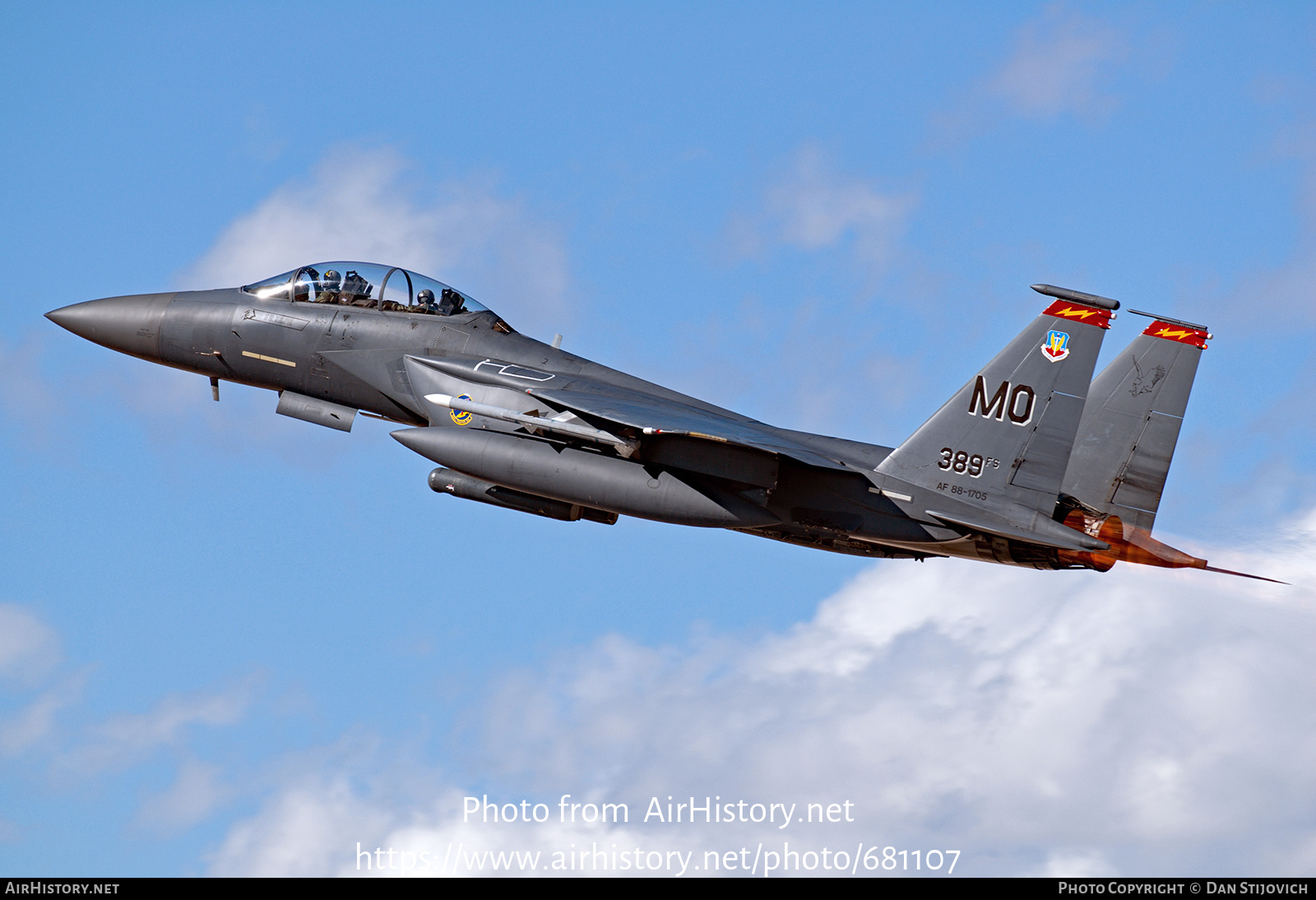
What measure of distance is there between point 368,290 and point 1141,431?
34.5 ft

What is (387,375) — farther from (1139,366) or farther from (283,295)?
(1139,366)

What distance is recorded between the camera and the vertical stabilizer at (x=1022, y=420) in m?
14.5

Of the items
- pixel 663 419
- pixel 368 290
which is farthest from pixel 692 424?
pixel 368 290

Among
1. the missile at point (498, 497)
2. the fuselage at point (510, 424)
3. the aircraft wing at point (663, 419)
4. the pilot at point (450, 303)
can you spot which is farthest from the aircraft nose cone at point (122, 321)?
the aircraft wing at point (663, 419)

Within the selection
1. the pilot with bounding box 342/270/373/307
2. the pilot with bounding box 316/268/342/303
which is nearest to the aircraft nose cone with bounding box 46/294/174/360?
the pilot with bounding box 316/268/342/303

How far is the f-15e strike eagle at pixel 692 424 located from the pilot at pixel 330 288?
23mm

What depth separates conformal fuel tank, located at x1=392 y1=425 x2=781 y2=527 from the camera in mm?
15164

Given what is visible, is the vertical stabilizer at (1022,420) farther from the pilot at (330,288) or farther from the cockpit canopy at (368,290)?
the pilot at (330,288)

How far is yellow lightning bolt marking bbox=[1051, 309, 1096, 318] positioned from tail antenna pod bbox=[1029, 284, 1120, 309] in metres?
0.08

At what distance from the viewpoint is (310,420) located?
58.2 ft

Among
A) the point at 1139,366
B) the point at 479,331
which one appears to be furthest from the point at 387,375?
the point at 1139,366

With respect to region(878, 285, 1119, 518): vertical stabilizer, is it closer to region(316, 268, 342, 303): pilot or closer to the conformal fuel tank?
the conformal fuel tank
